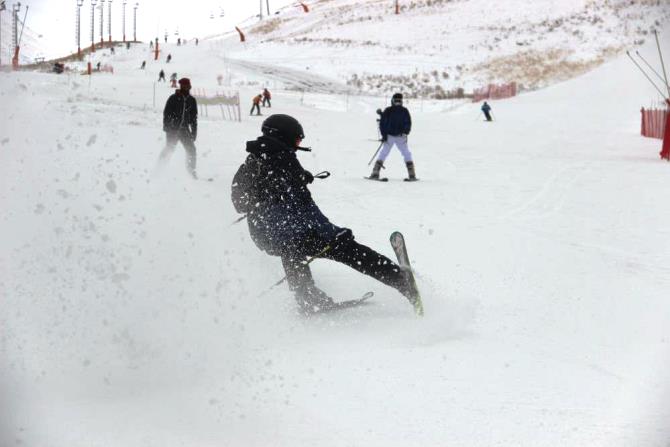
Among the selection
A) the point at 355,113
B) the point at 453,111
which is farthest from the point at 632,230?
the point at 453,111

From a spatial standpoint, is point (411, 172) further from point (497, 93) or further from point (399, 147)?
point (497, 93)

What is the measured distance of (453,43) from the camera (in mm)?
64688

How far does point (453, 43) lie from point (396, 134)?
54822 mm

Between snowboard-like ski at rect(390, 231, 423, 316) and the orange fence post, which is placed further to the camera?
snowboard-like ski at rect(390, 231, 423, 316)

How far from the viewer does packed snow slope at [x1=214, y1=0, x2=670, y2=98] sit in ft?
165

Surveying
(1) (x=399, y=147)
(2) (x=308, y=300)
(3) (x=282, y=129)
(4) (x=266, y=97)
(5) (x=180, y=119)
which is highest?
(4) (x=266, y=97)

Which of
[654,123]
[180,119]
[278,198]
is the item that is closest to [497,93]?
[654,123]

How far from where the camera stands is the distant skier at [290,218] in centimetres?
482

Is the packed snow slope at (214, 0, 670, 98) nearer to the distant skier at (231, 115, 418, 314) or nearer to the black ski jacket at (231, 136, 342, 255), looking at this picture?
the distant skier at (231, 115, 418, 314)

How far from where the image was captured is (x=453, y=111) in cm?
3544

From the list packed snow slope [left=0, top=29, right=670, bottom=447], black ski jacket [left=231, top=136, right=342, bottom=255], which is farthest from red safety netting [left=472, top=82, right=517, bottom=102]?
black ski jacket [left=231, top=136, right=342, bottom=255]

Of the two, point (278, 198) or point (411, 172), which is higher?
point (278, 198)

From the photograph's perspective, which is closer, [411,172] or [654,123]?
[411,172]

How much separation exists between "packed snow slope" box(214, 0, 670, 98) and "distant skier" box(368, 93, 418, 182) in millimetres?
31244
